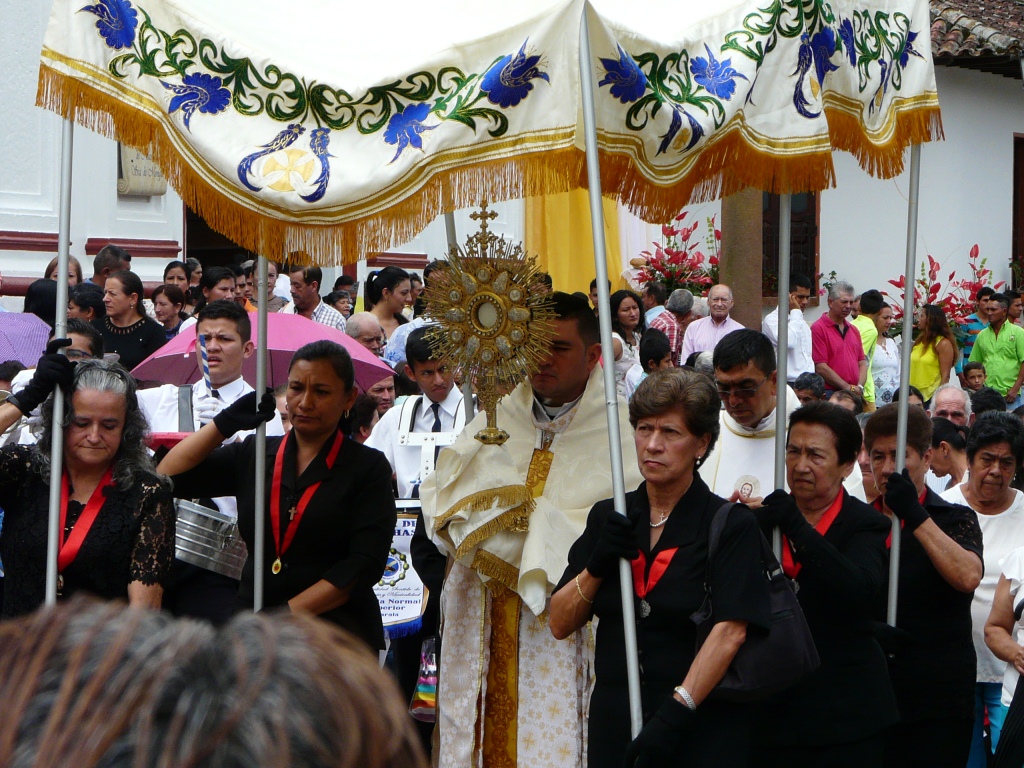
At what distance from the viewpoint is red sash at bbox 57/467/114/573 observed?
3707 millimetres

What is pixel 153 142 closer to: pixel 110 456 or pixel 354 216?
pixel 354 216

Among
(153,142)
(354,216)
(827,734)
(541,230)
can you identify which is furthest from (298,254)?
(541,230)

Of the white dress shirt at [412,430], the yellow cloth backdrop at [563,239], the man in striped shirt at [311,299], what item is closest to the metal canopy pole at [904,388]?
the white dress shirt at [412,430]

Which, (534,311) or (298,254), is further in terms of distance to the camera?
(534,311)

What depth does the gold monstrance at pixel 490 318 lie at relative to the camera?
4195 mm

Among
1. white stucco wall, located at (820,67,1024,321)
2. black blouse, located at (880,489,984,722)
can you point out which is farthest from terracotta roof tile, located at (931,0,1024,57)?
black blouse, located at (880,489,984,722)

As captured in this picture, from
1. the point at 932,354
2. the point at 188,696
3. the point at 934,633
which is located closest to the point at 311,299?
the point at 934,633

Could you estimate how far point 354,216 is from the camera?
3.85m

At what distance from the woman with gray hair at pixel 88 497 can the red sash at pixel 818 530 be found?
5.91 ft

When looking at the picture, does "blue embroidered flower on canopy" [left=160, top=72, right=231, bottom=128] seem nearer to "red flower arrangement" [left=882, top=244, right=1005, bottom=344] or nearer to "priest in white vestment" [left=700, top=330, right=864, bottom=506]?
"priest in white vestment" [left=700, top=330, right=864, bottom=506]

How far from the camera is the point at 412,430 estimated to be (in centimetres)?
591

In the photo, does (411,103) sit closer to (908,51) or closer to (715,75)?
(715,75)

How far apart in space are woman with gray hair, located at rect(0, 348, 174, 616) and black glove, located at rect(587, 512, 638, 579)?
1.26 metres

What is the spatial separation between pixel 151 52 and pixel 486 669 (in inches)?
86.4
